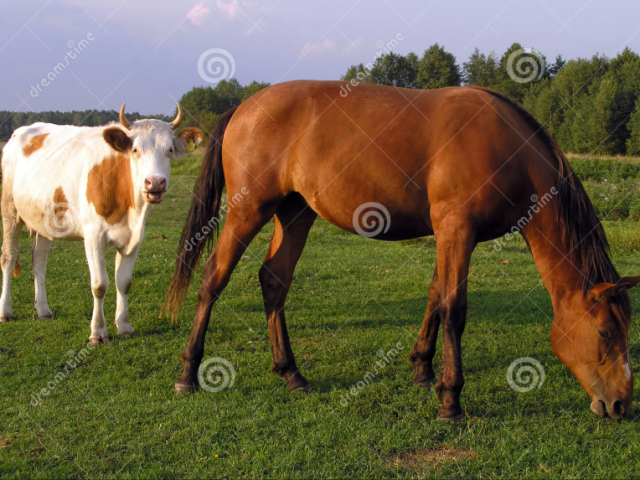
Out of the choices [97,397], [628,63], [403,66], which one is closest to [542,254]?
[97,397]

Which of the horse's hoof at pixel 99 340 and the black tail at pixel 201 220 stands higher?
the black tail at pixel 201 220

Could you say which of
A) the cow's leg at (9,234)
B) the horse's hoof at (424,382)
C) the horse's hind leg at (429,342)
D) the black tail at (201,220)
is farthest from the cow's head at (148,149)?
the horse's hoof at (424,382)

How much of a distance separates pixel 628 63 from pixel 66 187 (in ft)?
139

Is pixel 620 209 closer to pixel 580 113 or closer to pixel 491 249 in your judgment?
pixel 491 249

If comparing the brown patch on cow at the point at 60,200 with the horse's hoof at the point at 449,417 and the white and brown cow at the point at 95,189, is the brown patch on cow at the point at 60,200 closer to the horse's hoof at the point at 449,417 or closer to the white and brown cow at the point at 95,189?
the white and brown cow at the point at 95,189

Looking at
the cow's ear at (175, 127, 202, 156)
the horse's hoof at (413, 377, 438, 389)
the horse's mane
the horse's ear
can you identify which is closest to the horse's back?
the horse's mane

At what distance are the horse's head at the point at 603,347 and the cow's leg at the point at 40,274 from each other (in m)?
6.09

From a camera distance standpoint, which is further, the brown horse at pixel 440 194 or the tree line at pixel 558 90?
the tree line at pixel 558 90

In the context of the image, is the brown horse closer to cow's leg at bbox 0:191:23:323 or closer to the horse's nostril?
the horse's nostril

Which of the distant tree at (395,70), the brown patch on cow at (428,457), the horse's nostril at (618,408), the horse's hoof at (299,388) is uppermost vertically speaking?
the distant tree at (395,70)

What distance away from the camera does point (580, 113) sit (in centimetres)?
3359

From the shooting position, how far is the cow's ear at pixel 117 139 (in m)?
5.33

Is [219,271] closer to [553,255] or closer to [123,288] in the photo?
[123,288]

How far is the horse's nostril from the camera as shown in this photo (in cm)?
372
